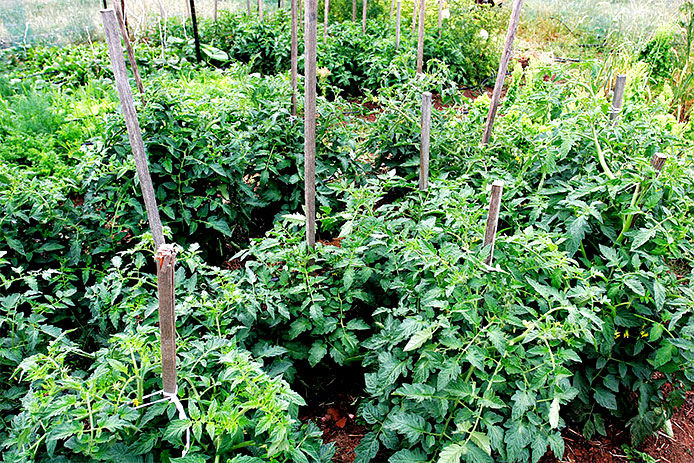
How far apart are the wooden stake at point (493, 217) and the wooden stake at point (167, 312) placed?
111 cm

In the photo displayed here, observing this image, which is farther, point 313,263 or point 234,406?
point 313,263

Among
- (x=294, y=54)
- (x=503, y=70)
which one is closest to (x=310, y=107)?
(x=294, y=54)

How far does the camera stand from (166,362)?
1450 millimetres

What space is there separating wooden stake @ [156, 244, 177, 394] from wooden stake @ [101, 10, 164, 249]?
660mm

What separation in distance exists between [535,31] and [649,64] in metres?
3.76

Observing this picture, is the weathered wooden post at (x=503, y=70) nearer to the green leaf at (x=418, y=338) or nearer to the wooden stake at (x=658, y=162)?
the wooden stake at (x=658, y=162)

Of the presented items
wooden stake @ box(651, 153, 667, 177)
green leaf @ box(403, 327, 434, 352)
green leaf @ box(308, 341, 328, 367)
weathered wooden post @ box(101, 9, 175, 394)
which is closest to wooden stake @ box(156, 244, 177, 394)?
weathered wooden post @ box(101, 9, 175, 394)

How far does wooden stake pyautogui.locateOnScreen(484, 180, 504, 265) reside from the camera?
180 cm

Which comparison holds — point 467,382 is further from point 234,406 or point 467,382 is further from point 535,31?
point 535,31

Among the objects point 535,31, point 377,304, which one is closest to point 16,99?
point 377,304

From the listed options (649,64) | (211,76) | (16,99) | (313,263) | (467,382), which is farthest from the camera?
(211,76)

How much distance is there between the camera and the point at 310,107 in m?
2.13

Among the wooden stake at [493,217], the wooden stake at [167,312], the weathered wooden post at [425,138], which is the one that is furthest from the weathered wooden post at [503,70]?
the wooden stake at [167,312]

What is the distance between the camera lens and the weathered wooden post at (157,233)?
1326mm
